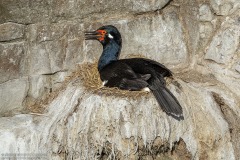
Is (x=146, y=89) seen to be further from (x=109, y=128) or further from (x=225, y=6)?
(x=225, y=6)

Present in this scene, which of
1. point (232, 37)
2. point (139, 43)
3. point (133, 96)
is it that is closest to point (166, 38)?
point (139, 43)

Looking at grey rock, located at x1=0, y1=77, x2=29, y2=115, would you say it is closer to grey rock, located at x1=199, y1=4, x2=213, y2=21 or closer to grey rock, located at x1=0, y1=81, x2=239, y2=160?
grey rock, located at x1=0, y1=81, x2=239, y2=160

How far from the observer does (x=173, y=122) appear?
7.73 m

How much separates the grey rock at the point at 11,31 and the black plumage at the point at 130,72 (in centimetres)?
88

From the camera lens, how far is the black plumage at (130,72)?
7684 millimetres

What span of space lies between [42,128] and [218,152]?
2245mm

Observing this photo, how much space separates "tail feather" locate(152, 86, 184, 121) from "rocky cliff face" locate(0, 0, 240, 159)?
0.10 m

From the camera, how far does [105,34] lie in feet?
27.8

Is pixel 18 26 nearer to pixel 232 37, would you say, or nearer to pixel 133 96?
pixel 133 96

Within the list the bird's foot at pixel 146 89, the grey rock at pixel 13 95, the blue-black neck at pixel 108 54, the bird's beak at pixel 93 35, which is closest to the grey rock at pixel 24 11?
the bird's beak at pixel 93 35

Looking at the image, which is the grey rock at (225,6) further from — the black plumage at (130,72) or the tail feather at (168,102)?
the tail feather at (168,102)

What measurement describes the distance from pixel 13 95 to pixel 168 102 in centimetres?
210

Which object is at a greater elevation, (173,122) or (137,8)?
(137,8)

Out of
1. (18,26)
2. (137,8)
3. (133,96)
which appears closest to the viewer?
(133,96)
